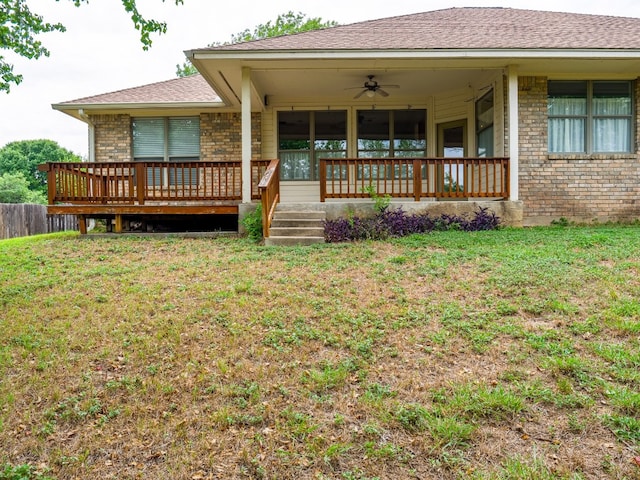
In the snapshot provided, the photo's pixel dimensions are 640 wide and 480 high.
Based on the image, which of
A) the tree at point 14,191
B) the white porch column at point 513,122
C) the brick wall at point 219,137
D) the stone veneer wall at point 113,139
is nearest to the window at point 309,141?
the brick wall at point 219,137

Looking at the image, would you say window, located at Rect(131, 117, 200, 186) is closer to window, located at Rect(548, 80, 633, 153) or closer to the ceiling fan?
the ceiling fan

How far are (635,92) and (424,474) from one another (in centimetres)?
1024

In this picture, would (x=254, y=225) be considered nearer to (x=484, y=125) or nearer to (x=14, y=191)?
(x=484, y=125)

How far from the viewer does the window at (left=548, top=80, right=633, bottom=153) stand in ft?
32.0

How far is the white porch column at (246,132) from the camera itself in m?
8.88

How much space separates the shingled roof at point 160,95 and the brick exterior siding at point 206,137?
44cm

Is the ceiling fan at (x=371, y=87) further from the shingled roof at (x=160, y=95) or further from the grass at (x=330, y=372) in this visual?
the grass at (x=330, y=372)

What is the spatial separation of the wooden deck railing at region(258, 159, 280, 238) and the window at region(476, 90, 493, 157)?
4.63 m

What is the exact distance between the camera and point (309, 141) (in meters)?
11.9

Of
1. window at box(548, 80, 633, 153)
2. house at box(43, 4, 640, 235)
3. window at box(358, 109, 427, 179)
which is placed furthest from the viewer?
window at box(358, 109, 427, 179)

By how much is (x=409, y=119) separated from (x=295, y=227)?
5.21 m

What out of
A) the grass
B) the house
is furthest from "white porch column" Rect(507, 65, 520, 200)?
the grass

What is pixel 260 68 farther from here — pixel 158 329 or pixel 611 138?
pixel 611 138

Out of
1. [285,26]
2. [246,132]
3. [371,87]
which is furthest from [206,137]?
[285,26]
